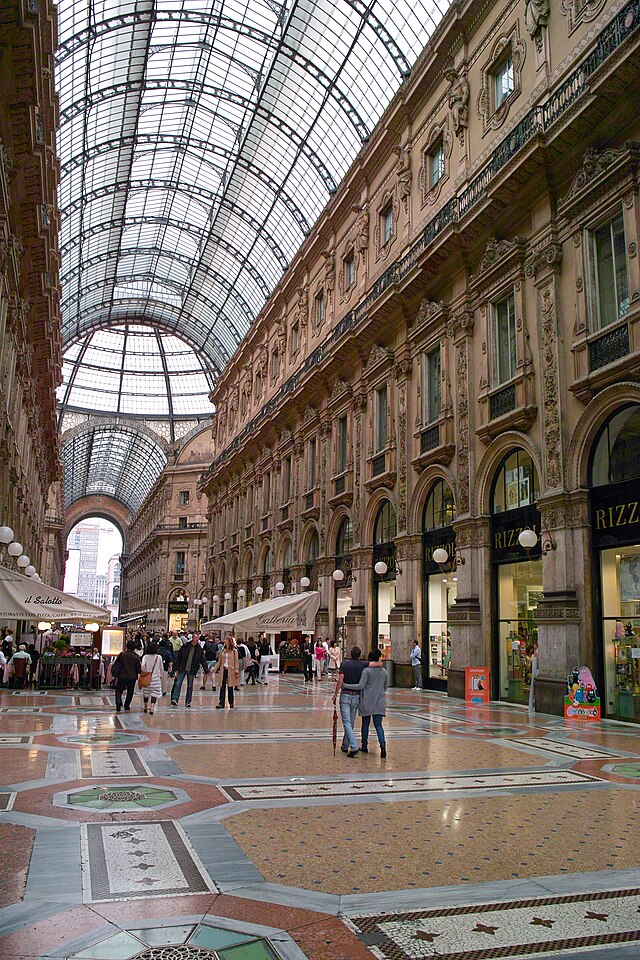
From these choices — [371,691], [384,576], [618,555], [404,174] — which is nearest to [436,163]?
[404,174]

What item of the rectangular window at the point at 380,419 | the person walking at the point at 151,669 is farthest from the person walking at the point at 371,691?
the rectangular window at the point at 380,419

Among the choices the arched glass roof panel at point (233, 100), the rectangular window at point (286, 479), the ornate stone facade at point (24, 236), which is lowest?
the rectangular window at point (286, 479)

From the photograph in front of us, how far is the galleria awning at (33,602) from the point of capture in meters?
18.1

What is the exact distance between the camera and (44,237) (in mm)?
23328

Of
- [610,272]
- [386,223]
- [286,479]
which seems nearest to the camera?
[610,272]

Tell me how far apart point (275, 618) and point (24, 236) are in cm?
1368

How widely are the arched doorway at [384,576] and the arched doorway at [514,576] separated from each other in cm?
593

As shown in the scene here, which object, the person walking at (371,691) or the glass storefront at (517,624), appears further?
the glass storefront at (517,624)

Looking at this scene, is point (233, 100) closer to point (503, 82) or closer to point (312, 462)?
point (312, 462)

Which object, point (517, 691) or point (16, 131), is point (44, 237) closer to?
point (16, 131)

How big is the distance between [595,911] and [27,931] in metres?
3.11

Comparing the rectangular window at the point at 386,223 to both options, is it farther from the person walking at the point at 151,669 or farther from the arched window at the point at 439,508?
the person walking at the point at 151,669

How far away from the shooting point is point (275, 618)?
23047 millimetres

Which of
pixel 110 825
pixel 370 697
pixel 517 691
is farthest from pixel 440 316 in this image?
pixel 110 825
